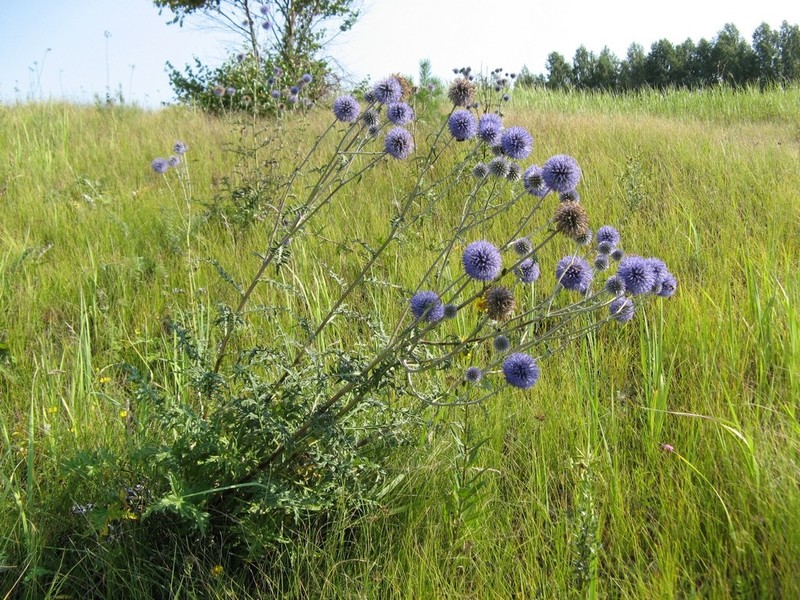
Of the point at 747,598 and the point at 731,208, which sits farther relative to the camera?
the point at 731,208

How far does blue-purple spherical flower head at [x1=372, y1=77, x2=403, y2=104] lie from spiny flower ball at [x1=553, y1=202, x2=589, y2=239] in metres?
0.70

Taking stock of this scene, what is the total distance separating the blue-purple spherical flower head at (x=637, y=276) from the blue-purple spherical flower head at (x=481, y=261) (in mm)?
404

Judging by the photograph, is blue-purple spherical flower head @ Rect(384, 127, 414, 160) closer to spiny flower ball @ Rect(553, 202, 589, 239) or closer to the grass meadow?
the grass meadow

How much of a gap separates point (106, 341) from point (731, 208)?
3581 mm

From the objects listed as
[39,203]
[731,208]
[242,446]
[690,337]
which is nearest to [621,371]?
[690,337]

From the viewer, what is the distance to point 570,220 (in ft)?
5.80

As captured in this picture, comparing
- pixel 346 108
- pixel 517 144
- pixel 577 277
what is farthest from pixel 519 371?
pixel 346 108

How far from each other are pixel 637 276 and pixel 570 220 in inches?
11.0

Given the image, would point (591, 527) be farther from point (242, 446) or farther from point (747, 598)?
point (242, 446)

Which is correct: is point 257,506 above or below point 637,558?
above

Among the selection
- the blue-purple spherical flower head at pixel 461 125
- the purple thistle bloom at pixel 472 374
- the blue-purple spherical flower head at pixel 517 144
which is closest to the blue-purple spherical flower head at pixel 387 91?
the blue-purple spherical flower head at pixel 461 125

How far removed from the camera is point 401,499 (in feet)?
6.05

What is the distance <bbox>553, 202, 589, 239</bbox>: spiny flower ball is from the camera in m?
1.76

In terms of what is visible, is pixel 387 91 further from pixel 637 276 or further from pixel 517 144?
pixel 637 276
